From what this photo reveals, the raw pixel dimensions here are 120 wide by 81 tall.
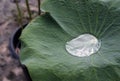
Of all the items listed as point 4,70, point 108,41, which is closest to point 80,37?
point 108,41

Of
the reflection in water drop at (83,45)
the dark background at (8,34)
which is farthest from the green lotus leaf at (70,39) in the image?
the dark background at (8,34)

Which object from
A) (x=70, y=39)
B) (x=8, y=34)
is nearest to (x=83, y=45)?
(x=70, y=39)

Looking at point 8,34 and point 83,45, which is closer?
point 83,45

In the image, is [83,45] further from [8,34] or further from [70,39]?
[8,34]

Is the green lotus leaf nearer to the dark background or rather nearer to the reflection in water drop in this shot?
the reflection in water drop

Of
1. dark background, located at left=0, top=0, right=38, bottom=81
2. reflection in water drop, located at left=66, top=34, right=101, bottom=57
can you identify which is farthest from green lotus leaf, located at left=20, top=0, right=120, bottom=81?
dark background, located at left=0, top=0, right=38, bottom=81
